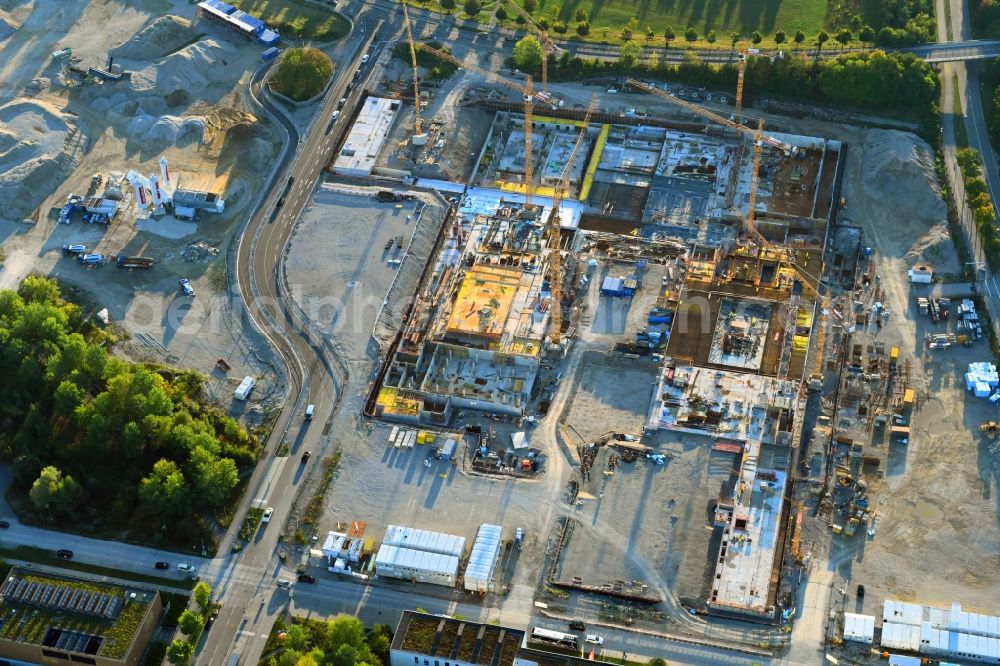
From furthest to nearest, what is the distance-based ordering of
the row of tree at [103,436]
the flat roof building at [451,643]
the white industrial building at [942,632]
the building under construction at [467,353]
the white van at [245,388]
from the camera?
the white van at [245,388] < the building under construction at [467,353] < the row of tree at [103,436] < the white industrial building at [942,632] < the flat roof building at [451,643]

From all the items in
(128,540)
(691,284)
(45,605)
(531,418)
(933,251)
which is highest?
(933,251)

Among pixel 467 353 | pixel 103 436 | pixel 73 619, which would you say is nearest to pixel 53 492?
pixel 103 436

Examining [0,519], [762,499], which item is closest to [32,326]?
[0,519]

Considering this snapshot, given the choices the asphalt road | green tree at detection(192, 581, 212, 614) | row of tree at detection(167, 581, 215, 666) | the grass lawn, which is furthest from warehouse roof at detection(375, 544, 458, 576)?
the grass lawn

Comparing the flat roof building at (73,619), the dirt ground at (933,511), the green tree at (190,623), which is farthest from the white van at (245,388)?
the dirt ground at (933,511)

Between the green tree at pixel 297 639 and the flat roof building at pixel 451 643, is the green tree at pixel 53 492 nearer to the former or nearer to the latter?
the green tree at pixel 297 639

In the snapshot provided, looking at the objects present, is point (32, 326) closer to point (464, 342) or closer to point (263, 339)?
point (263, 339)
